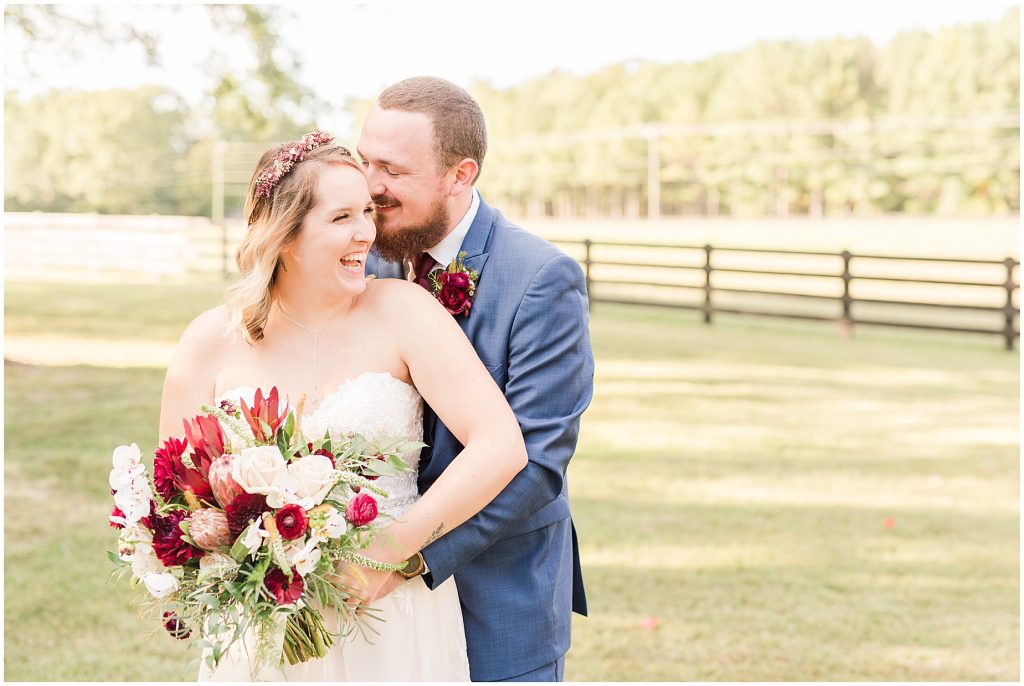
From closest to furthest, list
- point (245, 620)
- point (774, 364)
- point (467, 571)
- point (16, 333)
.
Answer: point (245, 620) → point (467, 571) → point (774, 364) → point (16, 333)

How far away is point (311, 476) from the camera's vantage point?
6.99 feet

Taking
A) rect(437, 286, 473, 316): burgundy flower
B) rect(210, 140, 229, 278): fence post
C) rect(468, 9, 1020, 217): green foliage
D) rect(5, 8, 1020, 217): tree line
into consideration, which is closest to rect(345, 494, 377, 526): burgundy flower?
rect(437, 286, 473, 316): burgundy flower

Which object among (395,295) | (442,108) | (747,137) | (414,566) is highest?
(747,137)

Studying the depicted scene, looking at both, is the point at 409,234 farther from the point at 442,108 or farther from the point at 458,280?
the point at 442,108

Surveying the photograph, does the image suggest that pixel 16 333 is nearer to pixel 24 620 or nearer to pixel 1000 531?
pixel 24 620

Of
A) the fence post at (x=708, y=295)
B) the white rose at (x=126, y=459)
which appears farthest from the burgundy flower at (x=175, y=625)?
the fence post at (x=708, y=295)

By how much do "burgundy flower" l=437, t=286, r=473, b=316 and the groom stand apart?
0.02m

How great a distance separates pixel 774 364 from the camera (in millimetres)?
13859

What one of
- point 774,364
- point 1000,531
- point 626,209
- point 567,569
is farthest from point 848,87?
point 567,569

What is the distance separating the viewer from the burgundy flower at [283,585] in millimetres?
2119

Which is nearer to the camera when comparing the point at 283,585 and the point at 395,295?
the point at 283,585

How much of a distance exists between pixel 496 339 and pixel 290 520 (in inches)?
32.2

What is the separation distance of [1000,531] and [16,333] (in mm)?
14710

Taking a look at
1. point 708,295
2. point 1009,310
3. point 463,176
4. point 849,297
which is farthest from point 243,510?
point 708,295
